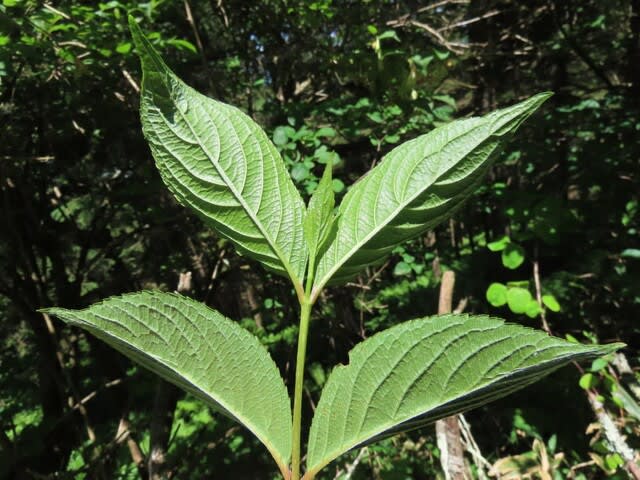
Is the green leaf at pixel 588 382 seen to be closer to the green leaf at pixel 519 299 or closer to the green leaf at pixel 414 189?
the green leaf at pixel 519 299

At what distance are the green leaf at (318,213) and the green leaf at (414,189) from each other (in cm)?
3

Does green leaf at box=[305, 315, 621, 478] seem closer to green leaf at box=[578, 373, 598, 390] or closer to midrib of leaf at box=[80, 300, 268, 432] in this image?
midrib of leaf at box=[80, 300, 268, 432]

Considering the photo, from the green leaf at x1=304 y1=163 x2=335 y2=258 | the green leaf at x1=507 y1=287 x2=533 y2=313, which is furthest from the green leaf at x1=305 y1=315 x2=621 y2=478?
the green leaf at x1=507 y1=287 x2=533 y2=313

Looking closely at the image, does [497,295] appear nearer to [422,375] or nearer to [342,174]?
[342,174]

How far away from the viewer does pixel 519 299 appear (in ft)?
6.46

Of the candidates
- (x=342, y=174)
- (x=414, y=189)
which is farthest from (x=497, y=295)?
(x=414, y=189)

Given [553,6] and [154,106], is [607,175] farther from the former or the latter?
[154,106]

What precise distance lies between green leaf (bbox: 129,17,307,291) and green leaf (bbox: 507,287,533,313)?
178 centimetres

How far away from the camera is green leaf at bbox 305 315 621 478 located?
0.38 metres

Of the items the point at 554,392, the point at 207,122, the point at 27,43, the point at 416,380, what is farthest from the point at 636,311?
the point at 27,43

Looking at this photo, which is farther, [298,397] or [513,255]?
[513,255]

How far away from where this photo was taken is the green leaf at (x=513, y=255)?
2.15 metres

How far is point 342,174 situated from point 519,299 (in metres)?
1.48

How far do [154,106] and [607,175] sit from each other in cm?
267
